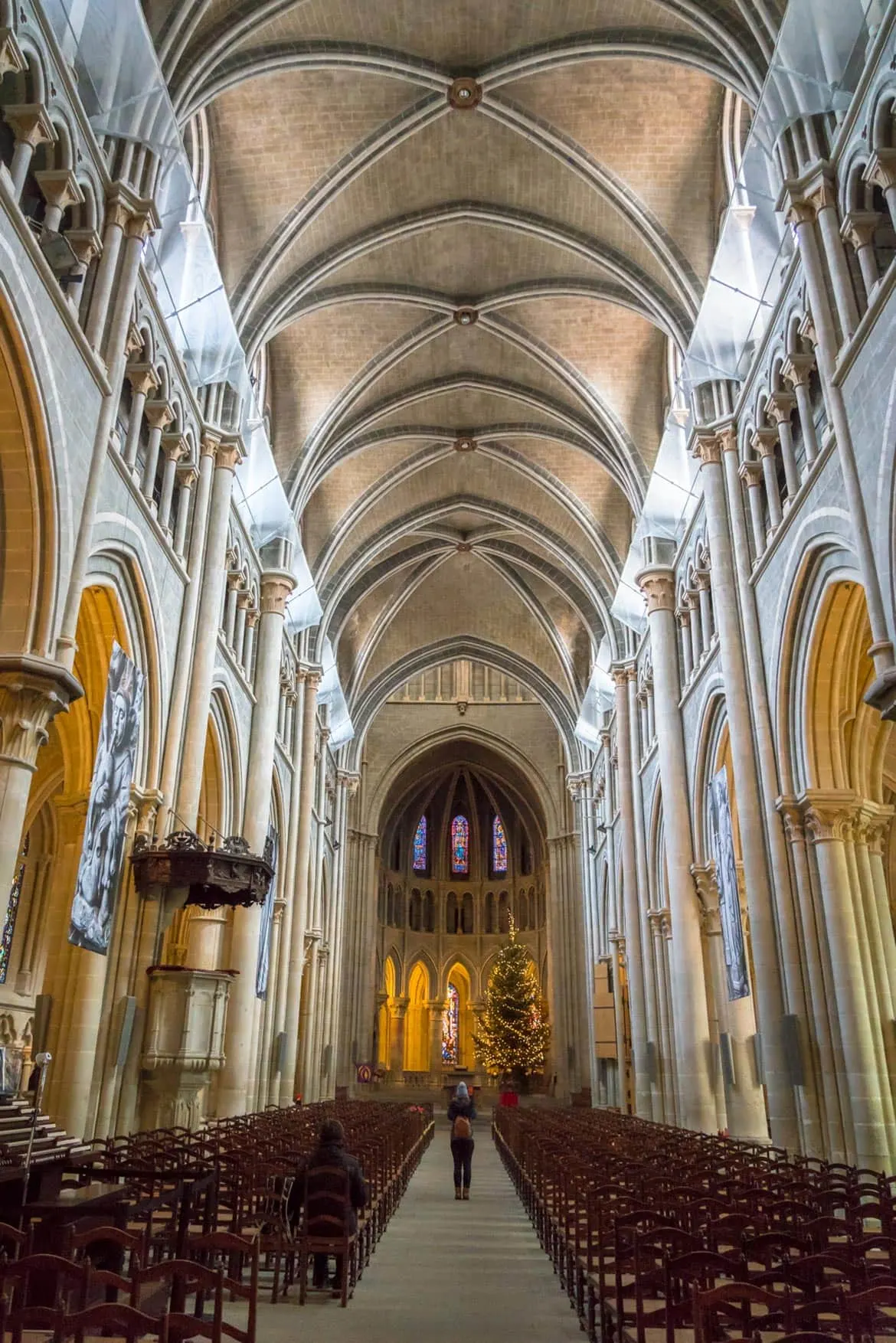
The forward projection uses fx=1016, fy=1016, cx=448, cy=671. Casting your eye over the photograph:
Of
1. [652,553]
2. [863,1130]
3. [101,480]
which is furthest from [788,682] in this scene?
[101,480]

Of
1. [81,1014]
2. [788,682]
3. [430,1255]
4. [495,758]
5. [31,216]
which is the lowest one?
[430,1255]

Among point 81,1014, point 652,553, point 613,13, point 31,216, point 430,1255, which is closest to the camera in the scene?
point 430,1255

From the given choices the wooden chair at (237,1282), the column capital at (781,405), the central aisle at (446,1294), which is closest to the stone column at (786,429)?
the column capital at (781,405)

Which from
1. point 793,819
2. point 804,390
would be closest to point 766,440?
point 804,390

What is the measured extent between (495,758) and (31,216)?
37.9 metres

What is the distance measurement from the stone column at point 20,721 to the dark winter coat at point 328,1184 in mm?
4085

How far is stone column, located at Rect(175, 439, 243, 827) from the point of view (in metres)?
15.6

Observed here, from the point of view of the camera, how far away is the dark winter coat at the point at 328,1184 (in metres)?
7.44

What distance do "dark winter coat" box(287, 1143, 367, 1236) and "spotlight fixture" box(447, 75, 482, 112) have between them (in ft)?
55.0

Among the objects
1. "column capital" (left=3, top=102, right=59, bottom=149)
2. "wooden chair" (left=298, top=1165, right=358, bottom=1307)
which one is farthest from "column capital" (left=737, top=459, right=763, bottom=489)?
"wooden chair" (left=298, top=1165, right=358, bottom=1307)

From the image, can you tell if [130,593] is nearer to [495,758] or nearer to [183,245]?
[183,245]

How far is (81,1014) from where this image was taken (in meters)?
12.1

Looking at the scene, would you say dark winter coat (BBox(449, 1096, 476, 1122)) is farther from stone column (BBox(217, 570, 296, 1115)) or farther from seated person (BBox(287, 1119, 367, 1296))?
seated person (BBox(287, 1119, 367, 1296))

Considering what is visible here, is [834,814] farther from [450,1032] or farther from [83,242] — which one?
[450,1032]
